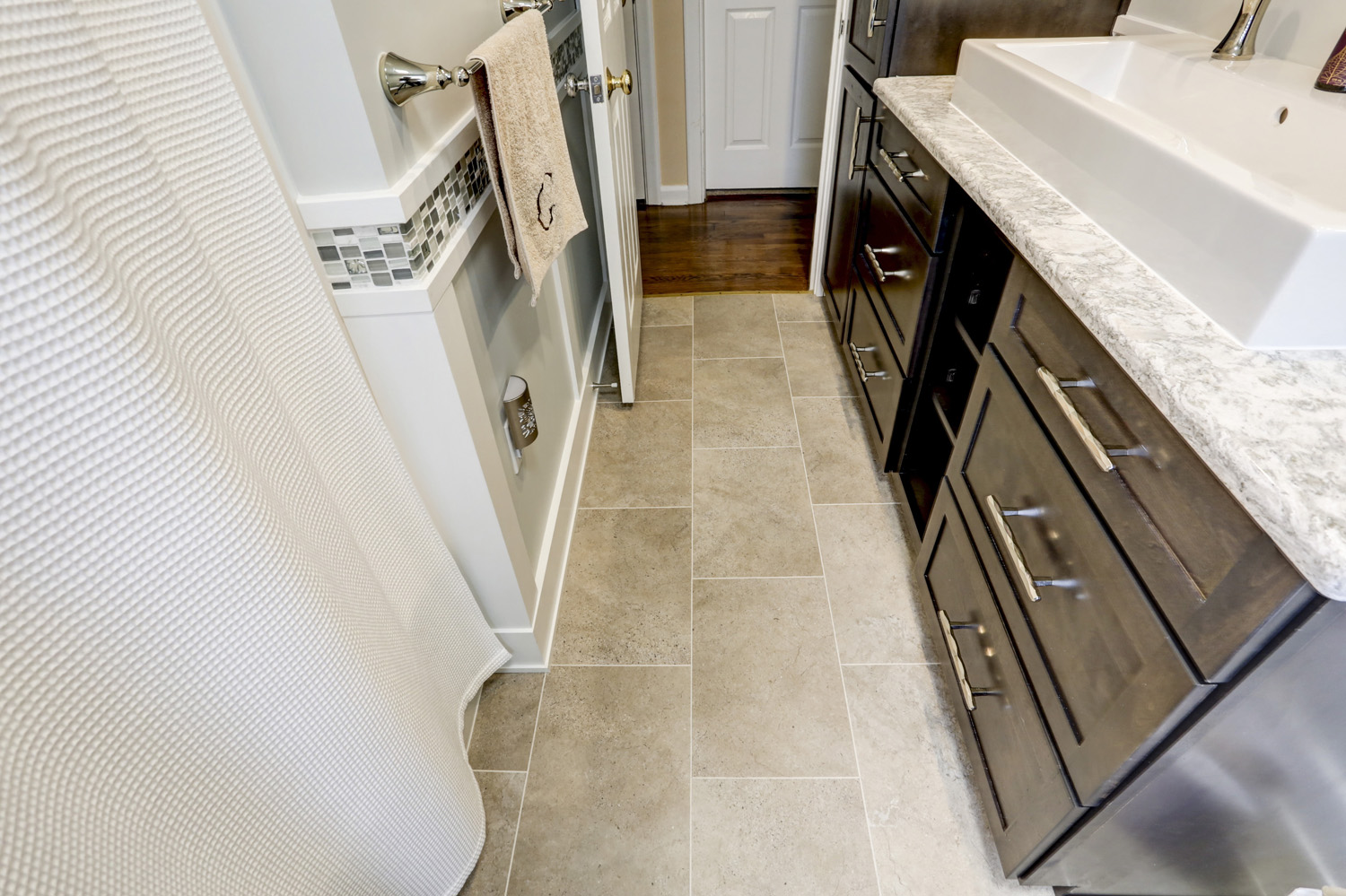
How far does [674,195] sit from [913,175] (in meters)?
2.17

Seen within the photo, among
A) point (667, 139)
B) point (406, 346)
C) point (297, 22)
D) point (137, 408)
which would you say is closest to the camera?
→ point (137, 408)

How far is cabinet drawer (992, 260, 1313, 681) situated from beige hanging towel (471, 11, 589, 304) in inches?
28.0

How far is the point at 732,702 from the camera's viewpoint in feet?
4.20

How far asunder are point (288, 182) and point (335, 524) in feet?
1.28

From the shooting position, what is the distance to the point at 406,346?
0.88 meters

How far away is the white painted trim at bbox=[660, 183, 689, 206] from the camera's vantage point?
3.33 m

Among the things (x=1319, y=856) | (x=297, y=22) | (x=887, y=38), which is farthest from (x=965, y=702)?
(x=887, y=38)

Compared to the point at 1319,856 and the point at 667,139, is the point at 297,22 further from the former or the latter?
the point at 667,139

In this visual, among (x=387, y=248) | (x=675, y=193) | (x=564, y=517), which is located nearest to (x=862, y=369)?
(x=564, y=517)

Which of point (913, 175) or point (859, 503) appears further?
point (859, 503)

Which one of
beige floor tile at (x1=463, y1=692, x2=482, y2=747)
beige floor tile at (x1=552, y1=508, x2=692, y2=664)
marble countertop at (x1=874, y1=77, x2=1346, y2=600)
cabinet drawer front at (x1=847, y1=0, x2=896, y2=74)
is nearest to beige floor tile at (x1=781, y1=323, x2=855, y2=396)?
beige floor tile at (x1=552, y1=508, x2=692, y2=664)

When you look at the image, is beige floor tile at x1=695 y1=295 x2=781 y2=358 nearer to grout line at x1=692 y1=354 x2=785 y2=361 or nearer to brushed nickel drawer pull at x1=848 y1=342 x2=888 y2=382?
grout line at x1=692 y1=354 x2=785 y2=361

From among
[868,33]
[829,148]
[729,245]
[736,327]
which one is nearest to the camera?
[868,33]

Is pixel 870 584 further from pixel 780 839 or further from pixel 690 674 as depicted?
pixel 780 839
